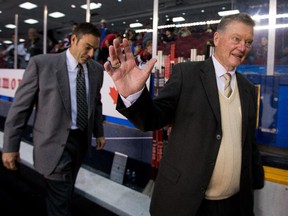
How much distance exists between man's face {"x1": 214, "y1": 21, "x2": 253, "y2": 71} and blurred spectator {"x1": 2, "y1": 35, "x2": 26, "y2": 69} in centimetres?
624

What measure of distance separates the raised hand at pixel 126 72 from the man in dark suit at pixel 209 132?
151 mm

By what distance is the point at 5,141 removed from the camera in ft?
7.11

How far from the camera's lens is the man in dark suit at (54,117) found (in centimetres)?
216

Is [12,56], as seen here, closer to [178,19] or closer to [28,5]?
[28,5]

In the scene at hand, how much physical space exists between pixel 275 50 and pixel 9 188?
11.5ft

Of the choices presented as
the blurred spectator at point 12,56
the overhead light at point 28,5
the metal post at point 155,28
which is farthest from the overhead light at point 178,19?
the blurred spectator at point 12,56

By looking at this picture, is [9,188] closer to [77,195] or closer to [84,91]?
[77,195]

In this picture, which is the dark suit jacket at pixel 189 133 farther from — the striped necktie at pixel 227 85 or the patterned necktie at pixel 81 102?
the patterned necktie at pixel 81 102

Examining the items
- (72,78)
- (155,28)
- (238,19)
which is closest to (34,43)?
(155,28)

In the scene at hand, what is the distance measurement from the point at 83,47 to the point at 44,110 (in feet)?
1.94

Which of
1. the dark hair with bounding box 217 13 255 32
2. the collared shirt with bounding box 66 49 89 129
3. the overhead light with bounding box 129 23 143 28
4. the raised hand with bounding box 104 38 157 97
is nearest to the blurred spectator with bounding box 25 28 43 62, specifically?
the overhead light with bounding box 129 23 143 28

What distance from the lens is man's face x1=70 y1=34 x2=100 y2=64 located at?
7.41 feet

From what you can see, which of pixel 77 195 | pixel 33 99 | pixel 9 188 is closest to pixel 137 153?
pixel 77 195

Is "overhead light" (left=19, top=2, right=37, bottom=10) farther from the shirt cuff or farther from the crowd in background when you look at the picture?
the shirt cuff
